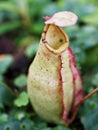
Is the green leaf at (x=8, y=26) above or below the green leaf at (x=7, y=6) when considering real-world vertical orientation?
below

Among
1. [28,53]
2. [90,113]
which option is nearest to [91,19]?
[28,53]

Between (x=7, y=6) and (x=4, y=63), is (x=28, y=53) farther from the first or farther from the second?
(x=7, y=6)

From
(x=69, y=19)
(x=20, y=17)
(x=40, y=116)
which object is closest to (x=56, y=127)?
(x=40, y=116)

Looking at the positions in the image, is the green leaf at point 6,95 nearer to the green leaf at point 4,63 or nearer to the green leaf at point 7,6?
the green leaf at point 4,63

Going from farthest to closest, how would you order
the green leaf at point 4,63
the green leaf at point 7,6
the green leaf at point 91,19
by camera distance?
the green leaf at point 7,6 → the green leaf at point 91,19 → the green leaf at point 4,63

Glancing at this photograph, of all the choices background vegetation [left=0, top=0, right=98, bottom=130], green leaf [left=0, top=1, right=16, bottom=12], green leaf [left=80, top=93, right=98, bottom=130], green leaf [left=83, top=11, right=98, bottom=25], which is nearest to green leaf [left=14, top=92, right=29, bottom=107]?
background vegetation [left=0, top=0, right=98, bottom=130]

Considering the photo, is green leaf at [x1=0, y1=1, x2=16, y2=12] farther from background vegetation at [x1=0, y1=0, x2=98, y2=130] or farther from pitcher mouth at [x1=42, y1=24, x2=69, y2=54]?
pitcher mouth at [x1=42, y1=24, x2=69, y2=54]

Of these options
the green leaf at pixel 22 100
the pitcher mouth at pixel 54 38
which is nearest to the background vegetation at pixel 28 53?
the green leaf at pixel 22 100
